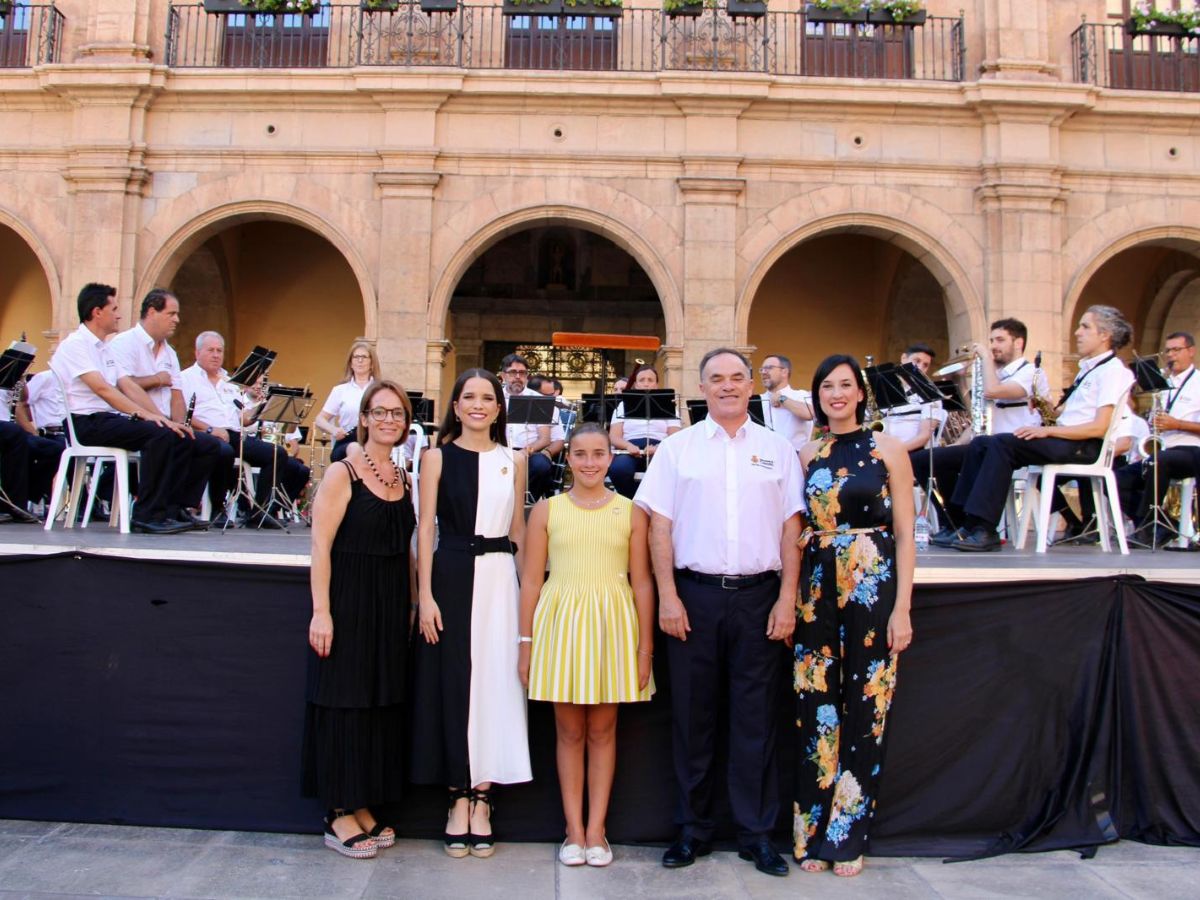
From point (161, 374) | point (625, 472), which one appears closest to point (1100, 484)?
point (625, 472)

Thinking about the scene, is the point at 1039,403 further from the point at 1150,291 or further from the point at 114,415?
the point at 1150,291

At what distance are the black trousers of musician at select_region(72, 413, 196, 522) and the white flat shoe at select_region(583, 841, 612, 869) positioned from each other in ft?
14.7

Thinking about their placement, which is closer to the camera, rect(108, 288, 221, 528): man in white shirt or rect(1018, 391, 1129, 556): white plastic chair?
rect(1018, 391, 1129, 556): white plastic chair

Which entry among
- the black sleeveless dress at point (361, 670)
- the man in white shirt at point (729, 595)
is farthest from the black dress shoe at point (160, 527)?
the man in white shirt at point (729, 595)

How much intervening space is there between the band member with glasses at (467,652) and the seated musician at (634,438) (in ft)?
15.5

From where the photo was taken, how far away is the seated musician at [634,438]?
872 cm

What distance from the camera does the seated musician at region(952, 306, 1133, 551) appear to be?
6.32 metres

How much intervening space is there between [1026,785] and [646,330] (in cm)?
1501

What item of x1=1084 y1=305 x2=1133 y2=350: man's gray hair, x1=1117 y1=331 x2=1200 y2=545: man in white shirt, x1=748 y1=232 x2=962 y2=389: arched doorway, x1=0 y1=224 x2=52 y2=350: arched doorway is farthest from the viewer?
x1=748 y1=232 x2=962 y2=389: arched doorway

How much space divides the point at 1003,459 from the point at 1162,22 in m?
11.7

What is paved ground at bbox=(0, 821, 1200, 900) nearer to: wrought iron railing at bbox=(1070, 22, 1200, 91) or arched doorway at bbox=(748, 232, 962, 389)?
wrought iron railing at bbox=(1070, 22, 1200, 91)

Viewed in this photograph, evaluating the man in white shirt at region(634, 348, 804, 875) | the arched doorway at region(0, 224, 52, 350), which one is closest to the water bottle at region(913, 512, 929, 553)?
the man in white shirt at region(634, 348, 804, 875)

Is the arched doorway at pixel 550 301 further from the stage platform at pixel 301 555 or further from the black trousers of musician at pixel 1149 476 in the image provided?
the stage platform at pixel 301 555

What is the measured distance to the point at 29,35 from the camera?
46.9 feet
